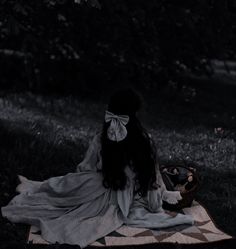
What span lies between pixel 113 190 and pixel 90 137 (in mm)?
2995

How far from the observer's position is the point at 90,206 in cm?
570

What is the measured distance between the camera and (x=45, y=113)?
10.3 m

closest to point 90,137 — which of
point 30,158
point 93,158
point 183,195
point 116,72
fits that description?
point 30,158

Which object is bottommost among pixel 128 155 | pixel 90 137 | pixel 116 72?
pixel 90 137

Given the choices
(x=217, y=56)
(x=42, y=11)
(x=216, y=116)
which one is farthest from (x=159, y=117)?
(x=217, y=56)

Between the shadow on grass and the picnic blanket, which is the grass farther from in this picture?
the picnic blanket

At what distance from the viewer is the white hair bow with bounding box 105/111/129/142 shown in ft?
18.2

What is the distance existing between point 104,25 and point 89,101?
1365mm

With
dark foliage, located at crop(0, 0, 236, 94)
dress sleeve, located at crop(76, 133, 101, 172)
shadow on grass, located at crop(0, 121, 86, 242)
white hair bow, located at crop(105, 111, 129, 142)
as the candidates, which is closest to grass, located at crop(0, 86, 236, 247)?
shadow on grass, located at crop(0, 121, 86, 242)

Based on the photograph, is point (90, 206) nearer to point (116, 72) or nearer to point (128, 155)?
point (128, 155)

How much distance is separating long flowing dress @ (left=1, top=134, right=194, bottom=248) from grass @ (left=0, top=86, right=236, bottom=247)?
24cm

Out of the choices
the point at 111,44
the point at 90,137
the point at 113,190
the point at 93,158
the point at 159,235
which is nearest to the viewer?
the point at 159,235

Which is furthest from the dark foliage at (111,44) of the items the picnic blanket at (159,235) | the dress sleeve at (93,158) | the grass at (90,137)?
the picnic blanket at (159,235)

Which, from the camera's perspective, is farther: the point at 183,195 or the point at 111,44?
the point at 111,44
